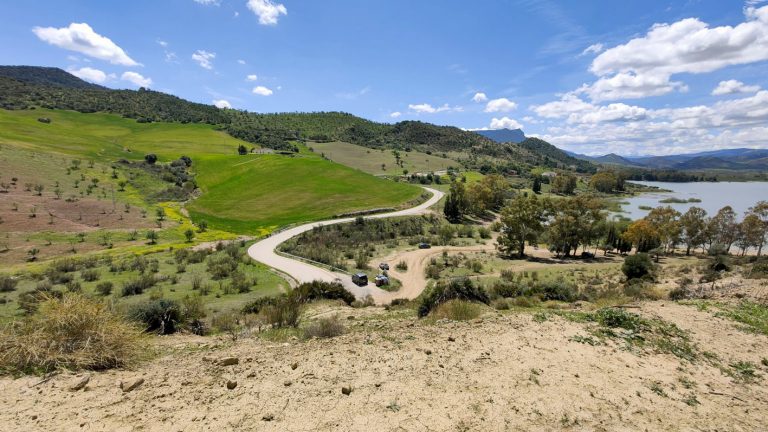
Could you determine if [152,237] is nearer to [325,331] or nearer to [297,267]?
[297,267]

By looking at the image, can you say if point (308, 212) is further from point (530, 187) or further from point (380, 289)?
point (530, 187)

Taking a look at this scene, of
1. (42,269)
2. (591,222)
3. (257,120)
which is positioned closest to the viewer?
(42,269)

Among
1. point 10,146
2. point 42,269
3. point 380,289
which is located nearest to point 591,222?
point 380,289

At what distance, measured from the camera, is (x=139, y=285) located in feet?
78.0

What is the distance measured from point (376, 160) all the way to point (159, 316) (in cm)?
12875

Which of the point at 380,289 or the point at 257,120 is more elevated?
the point at 257,120

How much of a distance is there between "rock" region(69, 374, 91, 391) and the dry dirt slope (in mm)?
104

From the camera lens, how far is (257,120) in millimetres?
188000

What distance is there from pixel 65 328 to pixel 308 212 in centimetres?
6180

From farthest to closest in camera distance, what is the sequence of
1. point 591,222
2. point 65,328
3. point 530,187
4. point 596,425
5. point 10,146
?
point 530,187 → point 10,146 → point 591,222 → point 65,328 → point 596,425

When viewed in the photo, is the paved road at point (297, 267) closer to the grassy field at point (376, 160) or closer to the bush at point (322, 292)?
the bush at point (322, 292)

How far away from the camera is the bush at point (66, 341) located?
670 cm

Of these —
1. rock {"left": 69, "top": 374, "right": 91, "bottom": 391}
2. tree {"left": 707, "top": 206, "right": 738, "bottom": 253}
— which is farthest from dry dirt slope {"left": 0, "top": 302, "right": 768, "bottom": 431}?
tree {"left": 707, "top": 206, "right": 738, "bottom": 253}

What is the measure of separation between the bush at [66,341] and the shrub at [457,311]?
8.66 metres
